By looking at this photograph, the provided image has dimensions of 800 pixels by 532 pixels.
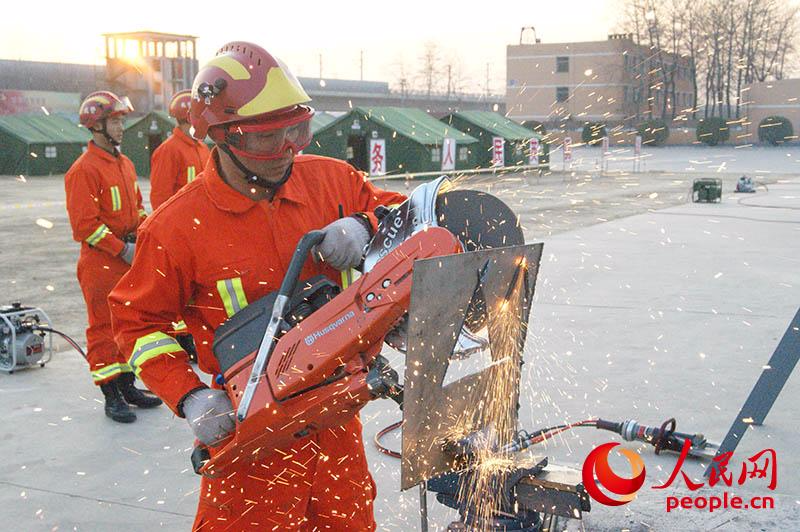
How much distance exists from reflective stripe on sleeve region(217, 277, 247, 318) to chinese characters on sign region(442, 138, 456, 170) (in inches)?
919

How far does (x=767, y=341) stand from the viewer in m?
6.64

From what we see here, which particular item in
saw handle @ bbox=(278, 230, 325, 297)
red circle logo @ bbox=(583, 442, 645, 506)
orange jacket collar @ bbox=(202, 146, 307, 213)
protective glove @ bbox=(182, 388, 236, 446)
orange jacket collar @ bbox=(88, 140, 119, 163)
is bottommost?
red circle logo @ bbox=(583, 442, 645, 506)

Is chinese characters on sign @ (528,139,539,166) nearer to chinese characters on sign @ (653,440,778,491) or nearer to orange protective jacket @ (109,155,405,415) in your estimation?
chinese characters on sign @ (653,440,778,491)

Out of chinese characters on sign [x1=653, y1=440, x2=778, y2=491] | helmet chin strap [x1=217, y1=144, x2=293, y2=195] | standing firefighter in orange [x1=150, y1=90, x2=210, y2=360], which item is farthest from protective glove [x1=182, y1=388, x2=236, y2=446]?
standing firefighter in orange [x1=150, y1=90, x2=210, y2=360]

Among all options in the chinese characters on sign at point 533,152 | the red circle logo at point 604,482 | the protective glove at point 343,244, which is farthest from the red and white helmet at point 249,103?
the chinese characters on sign at point 533,152

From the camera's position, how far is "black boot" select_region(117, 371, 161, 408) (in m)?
5.31

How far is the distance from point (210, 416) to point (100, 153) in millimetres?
3536

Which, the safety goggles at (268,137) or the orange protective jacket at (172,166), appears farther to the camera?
the orange protective jacket at (172,166)

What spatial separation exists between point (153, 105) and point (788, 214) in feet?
85.0

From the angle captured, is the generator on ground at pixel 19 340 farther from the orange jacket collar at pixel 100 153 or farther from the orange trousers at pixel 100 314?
the orange jacket collar at pixel 100 153

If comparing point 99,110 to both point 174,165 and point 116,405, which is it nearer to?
point 174,165

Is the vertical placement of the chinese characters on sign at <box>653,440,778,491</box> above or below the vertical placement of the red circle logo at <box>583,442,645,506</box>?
below

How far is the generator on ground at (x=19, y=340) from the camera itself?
596 centimetres

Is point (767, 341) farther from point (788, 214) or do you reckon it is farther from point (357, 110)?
point (357, 110)
